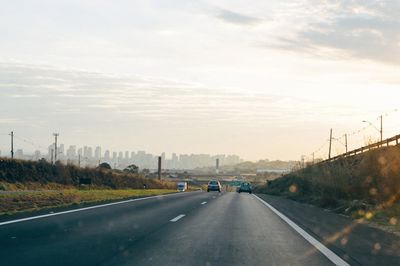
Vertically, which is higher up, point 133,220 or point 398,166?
point 398,166

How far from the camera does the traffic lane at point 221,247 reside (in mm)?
9445

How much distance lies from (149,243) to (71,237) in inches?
72.0

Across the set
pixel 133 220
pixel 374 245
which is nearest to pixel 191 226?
pixel 133 220

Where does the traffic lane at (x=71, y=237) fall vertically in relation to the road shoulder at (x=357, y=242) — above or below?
above

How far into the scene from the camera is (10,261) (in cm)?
882

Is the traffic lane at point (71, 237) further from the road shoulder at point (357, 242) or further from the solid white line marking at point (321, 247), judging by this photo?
the road shoulder at point (357, 242)

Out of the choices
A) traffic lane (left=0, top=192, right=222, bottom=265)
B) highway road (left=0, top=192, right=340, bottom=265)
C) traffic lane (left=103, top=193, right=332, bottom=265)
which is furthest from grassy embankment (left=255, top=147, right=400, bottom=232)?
traffic lane (left=0, top=192, right=222, bottom=265)

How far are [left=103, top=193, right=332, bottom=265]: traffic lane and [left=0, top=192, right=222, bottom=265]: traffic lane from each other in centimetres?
47

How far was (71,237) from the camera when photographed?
1214 cm

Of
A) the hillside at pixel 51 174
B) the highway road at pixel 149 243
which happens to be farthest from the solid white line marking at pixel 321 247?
the hillside at pixel 51 174

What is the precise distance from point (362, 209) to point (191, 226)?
969 centimetres

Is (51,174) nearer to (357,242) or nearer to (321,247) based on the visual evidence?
(357,242)

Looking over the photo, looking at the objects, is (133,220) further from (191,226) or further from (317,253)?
(317,253)

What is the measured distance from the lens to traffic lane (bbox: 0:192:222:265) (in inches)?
368
